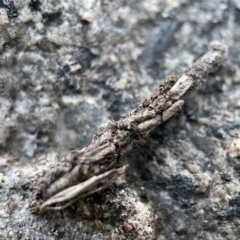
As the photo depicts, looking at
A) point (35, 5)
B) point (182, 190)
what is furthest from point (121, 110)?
point (35, 5)

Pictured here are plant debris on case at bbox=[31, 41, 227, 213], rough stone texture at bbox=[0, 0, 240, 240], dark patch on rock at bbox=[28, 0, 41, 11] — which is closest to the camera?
plant debris on case at bbox=[31, 41, 227, 213]

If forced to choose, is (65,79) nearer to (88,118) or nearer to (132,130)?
(88,118)

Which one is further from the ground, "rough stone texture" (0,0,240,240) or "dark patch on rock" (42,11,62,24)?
"dark patch on rock" (42,11,62,24)

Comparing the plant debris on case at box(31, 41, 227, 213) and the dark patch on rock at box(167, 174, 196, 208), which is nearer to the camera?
the plant debris on case at box(31, 41, 227, 213)

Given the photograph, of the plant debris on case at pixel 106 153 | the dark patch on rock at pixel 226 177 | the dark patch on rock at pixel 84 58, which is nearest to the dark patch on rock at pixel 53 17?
the dark patch on rock at pixel 84 58

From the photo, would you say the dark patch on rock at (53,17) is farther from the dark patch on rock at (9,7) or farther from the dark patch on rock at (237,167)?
the dark patch on rock at (237,167)

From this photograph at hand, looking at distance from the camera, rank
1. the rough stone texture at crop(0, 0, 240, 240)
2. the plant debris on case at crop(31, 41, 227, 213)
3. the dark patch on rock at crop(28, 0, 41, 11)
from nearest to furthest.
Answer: the plant debris on case at crop(31, 41, 227, 213)
the rough stone texture at crop(0, 0, 240, 240)
the dark patch on rock at crop(28, 0, 41, 11)

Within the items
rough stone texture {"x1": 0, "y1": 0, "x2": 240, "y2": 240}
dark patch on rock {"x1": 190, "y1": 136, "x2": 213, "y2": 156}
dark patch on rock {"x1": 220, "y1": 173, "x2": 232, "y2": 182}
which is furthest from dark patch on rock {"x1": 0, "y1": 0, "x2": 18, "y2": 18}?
dark patch on rock {"x1": 220, "y1": 173, "x2": 232, "y2": 182}

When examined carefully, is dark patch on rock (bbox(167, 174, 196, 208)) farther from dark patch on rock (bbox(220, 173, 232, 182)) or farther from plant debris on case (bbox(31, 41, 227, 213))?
plant debris on case (bbox(31, 41, 227, 213))
